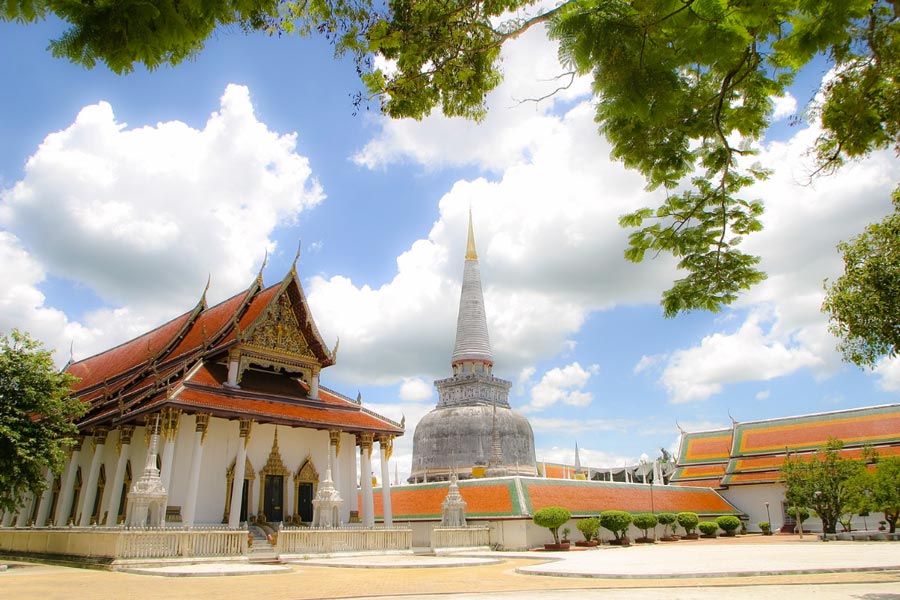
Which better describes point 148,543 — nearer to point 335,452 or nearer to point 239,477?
point 239,477

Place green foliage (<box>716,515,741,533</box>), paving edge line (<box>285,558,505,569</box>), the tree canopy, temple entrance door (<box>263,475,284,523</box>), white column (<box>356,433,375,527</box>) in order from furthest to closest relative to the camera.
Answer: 1. green foliage (<box>716,515,741,533</box>)
2. white column (<box>356,433,375,527</box>)
3. temple entrance door (<box>263,475,284,523</box>)
4. paving edge line (<box>285,558,505,569</box>)
5. the tree canopy

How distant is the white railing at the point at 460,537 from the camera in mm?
21172

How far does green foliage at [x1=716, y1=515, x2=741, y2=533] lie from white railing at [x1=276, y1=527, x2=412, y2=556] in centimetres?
2112

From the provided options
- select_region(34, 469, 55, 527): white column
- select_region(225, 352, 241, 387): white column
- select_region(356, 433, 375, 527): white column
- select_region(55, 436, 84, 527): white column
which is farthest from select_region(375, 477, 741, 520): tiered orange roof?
select_region(34, 469, 55, 527): white column

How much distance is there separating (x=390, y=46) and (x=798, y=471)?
2974 cm

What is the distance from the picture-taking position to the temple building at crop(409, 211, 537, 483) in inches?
1887

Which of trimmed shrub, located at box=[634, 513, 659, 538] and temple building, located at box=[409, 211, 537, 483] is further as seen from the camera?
temple building, located at box=[409, 211, 537, 483]

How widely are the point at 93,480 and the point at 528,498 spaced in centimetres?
1609

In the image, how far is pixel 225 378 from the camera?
2230 centimetres

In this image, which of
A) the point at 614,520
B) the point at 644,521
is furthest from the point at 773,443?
the point at 614,520

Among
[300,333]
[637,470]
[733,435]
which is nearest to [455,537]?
[300,333]

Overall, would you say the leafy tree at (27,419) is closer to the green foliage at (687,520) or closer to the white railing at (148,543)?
the white railing at (148,543)

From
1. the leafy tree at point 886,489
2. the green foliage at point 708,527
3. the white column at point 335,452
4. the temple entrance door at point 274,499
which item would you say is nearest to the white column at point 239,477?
the temple entrance door at point 274,499

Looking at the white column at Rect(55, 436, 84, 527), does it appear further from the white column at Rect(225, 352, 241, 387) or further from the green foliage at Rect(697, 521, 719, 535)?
the green foliage at Rect(697, 521, 719, 535)
